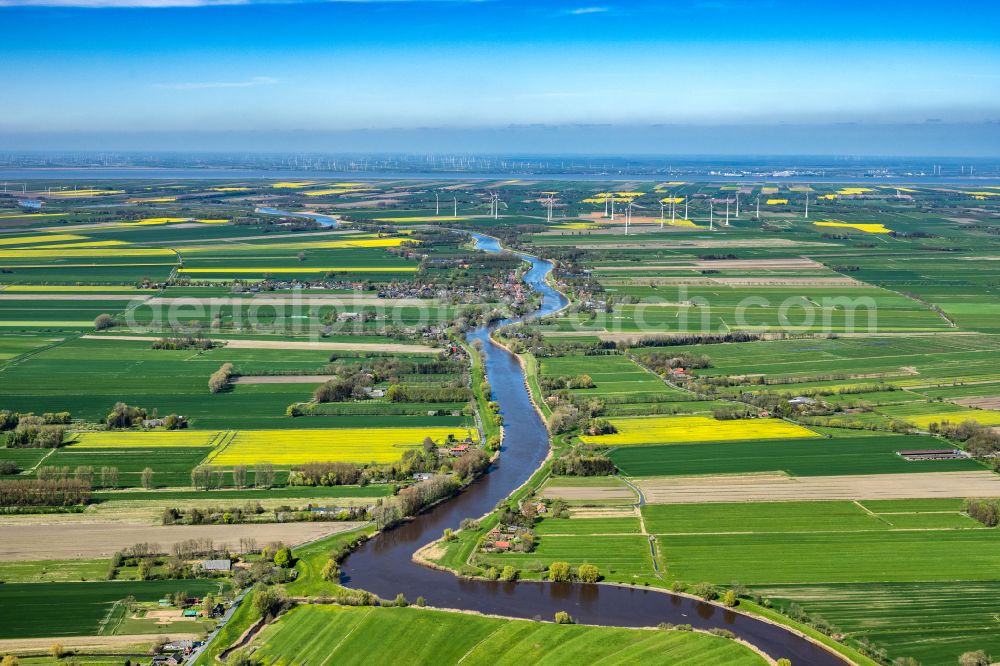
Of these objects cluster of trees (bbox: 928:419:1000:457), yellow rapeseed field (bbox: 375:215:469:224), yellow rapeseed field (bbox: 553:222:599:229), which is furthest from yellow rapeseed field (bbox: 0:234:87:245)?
cluster of trees (bbox: 928:419:1000:457)

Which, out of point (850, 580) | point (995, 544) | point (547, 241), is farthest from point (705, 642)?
point (547, 241)

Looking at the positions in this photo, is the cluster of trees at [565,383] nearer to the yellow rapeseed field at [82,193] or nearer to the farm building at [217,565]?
the farm building at [217,565]

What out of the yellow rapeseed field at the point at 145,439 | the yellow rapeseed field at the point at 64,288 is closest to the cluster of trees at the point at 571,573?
the yellow rapeseed field at the point at 145,439

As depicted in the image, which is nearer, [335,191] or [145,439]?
[145,439]

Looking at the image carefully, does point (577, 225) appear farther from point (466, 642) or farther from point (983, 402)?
point (466, 642)

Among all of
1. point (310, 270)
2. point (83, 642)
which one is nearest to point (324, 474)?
point (83, 642)

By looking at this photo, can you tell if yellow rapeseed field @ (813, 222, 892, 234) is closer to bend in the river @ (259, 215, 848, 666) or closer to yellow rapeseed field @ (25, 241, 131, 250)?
yellow rapeseed field @ (25, 241, 131, 250)

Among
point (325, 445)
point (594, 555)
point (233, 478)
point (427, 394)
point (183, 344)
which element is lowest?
point (594, 555)
